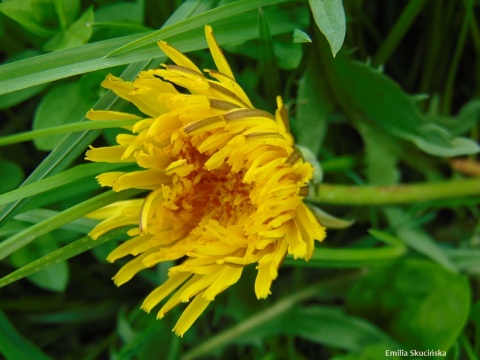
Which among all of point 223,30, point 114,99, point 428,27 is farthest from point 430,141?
point 114,99

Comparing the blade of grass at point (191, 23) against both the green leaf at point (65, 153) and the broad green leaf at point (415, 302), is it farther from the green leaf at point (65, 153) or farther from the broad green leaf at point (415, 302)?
the broad green leaf at point (415, 302)

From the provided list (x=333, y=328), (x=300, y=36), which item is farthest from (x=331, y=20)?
(x=333, y=328)

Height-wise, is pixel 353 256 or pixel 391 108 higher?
pixel 391 108

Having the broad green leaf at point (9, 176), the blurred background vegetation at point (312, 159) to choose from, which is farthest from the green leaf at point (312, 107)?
the broad green leaf at point (9, 176)

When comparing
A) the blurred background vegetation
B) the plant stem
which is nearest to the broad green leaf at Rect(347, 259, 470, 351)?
the blurred background vegetation

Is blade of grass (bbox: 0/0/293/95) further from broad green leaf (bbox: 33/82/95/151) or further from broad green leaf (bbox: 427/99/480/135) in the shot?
broad green leaf (bbox: 427/99/480/135)

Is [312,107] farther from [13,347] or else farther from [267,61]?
[13,347]
